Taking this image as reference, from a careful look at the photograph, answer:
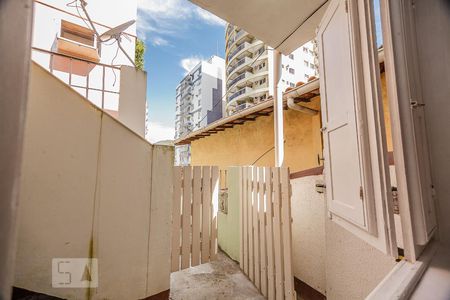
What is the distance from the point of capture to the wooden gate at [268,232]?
2.50m

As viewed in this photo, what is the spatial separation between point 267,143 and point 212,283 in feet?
12.4

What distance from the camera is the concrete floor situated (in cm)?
278

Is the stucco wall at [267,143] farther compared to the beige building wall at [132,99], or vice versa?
the stucco wall at [267,143]

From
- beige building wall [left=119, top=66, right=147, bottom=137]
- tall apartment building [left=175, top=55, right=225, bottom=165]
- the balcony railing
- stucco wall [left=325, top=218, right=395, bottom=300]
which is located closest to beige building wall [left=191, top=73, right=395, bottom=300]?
stucco wall [left=325, top=218, right=395, bottom=300]

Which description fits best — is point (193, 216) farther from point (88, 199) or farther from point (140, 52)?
point (140, 52)

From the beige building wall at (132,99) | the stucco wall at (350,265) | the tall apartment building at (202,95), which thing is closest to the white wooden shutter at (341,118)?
the stucco wall at (350,265)

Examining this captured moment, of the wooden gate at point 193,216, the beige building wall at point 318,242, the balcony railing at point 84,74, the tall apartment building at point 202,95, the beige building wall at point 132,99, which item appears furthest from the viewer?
the tall apartment building at point 202,95

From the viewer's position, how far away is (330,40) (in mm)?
2021

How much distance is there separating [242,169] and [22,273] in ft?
9.74

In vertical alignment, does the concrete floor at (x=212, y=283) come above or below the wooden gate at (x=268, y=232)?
below

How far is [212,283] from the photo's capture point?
10.0 ft

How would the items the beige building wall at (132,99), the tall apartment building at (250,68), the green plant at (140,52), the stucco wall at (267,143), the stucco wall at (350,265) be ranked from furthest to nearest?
the tall apartment building at (250,68), the green plant at (140,52), the stucco wall at (267,143), the beige building wall at (132,99), the stucco wall at (350,265)

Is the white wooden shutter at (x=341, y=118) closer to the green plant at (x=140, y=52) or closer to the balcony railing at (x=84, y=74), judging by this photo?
the balcony railing at (x=84, y=74)

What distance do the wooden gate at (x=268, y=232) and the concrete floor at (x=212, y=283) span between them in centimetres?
17
